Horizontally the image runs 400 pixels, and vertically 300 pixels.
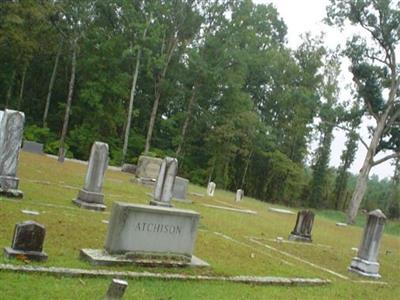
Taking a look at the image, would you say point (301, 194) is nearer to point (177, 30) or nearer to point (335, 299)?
point (177, 30)

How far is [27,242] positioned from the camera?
690cm

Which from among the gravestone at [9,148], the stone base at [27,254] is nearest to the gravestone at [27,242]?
the stone base at [27,254]

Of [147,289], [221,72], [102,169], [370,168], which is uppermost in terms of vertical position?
[221,72]

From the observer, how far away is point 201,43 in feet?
132

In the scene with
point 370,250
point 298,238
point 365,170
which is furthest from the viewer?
point 365,170

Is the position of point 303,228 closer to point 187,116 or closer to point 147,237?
point 147,237

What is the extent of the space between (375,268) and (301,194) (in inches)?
1588

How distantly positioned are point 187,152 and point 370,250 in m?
31.0

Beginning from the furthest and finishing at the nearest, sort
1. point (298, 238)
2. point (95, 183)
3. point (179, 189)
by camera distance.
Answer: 1. point (179, 189)
2. point (298, 238)
3. point (95, 183)

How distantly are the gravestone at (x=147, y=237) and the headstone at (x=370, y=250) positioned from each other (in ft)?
15.3

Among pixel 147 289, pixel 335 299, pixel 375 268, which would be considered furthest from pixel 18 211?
pixel 375 268

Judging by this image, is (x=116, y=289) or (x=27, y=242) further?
(x=27, y=242)

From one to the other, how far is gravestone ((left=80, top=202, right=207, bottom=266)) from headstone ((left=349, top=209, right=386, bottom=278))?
466 cm

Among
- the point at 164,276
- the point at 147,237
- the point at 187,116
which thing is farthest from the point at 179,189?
the point at 187,116
